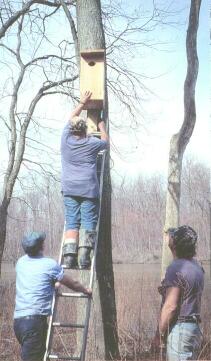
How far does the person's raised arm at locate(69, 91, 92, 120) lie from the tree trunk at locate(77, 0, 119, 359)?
0.42 m

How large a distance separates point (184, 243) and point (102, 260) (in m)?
2.31

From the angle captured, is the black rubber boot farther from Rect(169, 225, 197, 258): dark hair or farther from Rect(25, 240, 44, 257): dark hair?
Rect(169, 225, 197, 258): dark hair

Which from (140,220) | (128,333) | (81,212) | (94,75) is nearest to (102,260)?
(81,212)

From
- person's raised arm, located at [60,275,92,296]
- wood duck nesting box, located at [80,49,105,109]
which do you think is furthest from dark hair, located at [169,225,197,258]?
wood duck nesting box, located at [80,49,105,109]

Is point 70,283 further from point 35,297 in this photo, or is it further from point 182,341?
point 182,341

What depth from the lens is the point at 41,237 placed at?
4.26 meters

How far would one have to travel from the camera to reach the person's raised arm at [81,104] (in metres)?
5.30

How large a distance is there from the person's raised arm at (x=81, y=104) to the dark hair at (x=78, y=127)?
21 cm

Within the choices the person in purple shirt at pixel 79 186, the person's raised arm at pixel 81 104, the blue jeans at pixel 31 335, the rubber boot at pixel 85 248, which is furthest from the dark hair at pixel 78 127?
the blue jeans at pixel 31 335

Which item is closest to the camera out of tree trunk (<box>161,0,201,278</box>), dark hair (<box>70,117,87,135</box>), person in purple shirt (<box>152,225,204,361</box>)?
person in purple shirt (<box>152,225,204,361</box>)

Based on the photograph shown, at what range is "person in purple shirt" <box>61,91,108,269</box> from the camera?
478 cm

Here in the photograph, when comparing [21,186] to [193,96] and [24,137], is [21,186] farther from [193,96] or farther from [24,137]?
[193,96]

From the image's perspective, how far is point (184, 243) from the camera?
3.77 metres

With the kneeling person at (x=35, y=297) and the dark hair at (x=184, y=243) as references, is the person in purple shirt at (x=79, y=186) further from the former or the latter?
the dark hair at (x=184, y=243)
